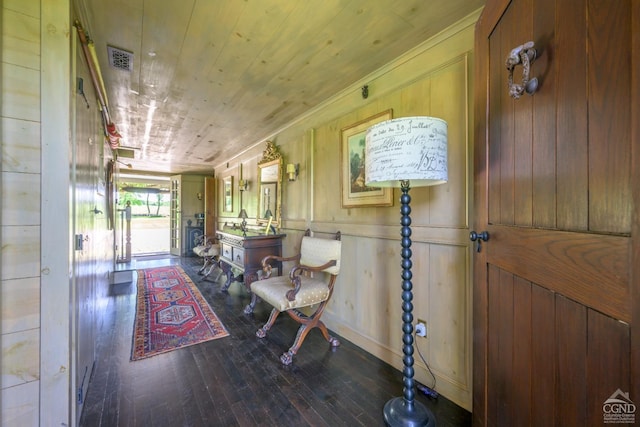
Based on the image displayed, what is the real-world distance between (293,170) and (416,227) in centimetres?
177

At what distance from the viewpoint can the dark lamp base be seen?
4.42 ft

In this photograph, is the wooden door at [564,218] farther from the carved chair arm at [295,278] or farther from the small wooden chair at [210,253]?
the small wooden chair at [210,253]

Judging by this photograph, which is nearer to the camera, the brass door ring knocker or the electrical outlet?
the brass door ring knocker

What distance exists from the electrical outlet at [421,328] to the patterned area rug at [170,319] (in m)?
1.75

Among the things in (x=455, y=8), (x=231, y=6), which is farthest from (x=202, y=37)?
(x=455, y=8)

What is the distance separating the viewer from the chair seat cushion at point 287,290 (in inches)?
81.4

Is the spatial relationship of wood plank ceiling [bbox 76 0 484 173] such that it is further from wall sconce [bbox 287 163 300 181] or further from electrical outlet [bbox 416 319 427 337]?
electrical outlet [bbox 416 319 427 337]

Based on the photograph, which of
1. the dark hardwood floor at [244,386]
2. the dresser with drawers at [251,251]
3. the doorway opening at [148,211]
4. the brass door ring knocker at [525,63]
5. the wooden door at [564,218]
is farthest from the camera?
the doorway opening at [148,211]

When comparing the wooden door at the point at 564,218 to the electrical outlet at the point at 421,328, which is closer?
the wooden door at the point at 564,218

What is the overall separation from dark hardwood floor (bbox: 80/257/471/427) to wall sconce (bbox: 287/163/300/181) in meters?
1.76

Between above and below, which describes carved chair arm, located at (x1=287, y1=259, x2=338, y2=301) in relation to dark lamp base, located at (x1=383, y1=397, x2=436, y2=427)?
above

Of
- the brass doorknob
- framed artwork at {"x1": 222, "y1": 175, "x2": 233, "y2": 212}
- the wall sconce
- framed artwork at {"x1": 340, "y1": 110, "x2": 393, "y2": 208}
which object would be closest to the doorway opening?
framed artwork at {"x1": 222, "y1": 175, "x2": 233, "y2": 212}

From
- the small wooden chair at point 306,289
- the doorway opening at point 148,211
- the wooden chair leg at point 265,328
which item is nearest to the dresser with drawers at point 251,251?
the small wooden chair at point 306,289

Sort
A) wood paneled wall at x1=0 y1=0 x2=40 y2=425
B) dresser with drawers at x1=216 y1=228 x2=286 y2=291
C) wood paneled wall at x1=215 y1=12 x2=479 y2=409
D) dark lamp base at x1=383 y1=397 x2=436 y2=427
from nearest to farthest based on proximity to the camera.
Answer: wood paneled wall at x1=0 y1=0 x2=40 y2=425
dark lamp base at x1=383 y1=397 x2=436 y2=427
wood paneled wall at x1=215 y1=12 x2=479 y2=409
dresser with drawers at x1=216 y1=228 x2=286 y2=291
